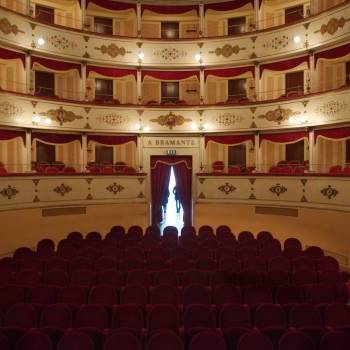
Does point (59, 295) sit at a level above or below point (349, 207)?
below

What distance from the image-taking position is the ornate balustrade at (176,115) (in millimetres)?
12594

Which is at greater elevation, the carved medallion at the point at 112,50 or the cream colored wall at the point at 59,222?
the carved medallion at the point at 112,50

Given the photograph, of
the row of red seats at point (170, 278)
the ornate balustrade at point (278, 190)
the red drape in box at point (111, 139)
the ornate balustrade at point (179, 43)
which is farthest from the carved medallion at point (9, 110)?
the row of red seats at point (170, 278)

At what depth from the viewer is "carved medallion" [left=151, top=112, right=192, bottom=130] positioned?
15234 mm

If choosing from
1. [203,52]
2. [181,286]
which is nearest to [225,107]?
[203,52]

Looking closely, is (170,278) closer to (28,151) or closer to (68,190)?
(68,190)

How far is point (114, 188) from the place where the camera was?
13.7m

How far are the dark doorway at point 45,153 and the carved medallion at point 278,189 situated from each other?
8091mm

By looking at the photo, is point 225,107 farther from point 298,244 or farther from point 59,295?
point 59,295

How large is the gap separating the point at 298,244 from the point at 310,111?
15.4 feet

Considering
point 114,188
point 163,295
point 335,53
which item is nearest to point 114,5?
point 114,188

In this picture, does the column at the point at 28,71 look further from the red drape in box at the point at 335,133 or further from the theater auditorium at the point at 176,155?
the red drape in box at the point at 335,133

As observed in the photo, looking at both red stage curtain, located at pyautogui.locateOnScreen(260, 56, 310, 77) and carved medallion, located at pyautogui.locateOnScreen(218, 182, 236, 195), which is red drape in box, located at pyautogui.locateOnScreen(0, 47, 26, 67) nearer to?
carved medallion, located at pyautogui.locateOnScreen(218, 182, 236, 195)

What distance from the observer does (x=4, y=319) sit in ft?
18.7
